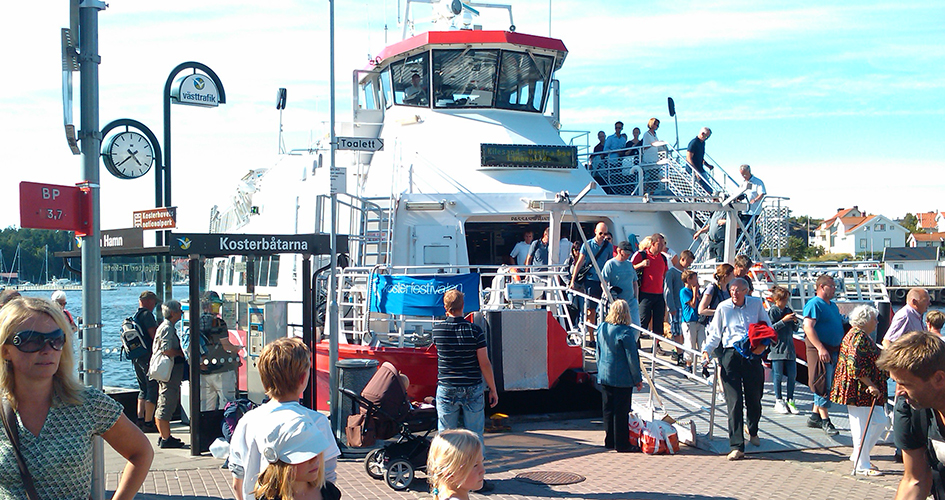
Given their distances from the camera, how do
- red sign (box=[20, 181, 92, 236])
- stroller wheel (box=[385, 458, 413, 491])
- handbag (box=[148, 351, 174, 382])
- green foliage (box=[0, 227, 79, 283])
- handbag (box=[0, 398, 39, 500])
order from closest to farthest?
handbag (box=[0, 398, 39, 500])
red sign (box=[20, 181, 92, 236])
stroller wheel (box=[385, 458, 413, 491])
handbag (box=[148, 351, 174, 382])
green foliage (box=[0, 227, 79, 283])

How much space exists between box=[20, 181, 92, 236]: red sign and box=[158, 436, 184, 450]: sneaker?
394cm

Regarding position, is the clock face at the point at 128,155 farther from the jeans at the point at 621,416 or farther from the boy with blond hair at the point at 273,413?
the boy with blond hair at the point at 273,413

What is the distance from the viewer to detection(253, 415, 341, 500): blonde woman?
363 centimetres

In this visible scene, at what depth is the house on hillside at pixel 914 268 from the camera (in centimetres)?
7206

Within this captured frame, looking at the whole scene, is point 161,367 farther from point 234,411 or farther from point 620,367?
point 620,367

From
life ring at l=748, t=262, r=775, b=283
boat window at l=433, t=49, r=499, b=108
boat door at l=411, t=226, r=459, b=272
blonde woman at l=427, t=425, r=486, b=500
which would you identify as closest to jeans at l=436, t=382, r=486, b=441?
blonde woman at l=427, t=425, r=486, b=500

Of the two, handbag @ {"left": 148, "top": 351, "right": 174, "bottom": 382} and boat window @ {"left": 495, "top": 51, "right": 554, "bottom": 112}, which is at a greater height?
boat window @ {"left": 495, "top": 51, "right": 554, "bottom": 112}

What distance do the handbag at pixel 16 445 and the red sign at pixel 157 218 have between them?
601cm

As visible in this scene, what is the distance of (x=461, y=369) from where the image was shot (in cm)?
719

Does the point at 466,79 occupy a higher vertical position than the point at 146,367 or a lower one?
higher

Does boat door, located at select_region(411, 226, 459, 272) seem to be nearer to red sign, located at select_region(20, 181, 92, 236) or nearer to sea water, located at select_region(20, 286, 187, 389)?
sea water, located at select_region(20, 286, 187, 389)

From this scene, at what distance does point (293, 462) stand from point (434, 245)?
31.6 ft

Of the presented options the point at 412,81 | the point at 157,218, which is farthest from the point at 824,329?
the point at 412,81

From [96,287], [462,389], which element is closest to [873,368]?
[462,389]
